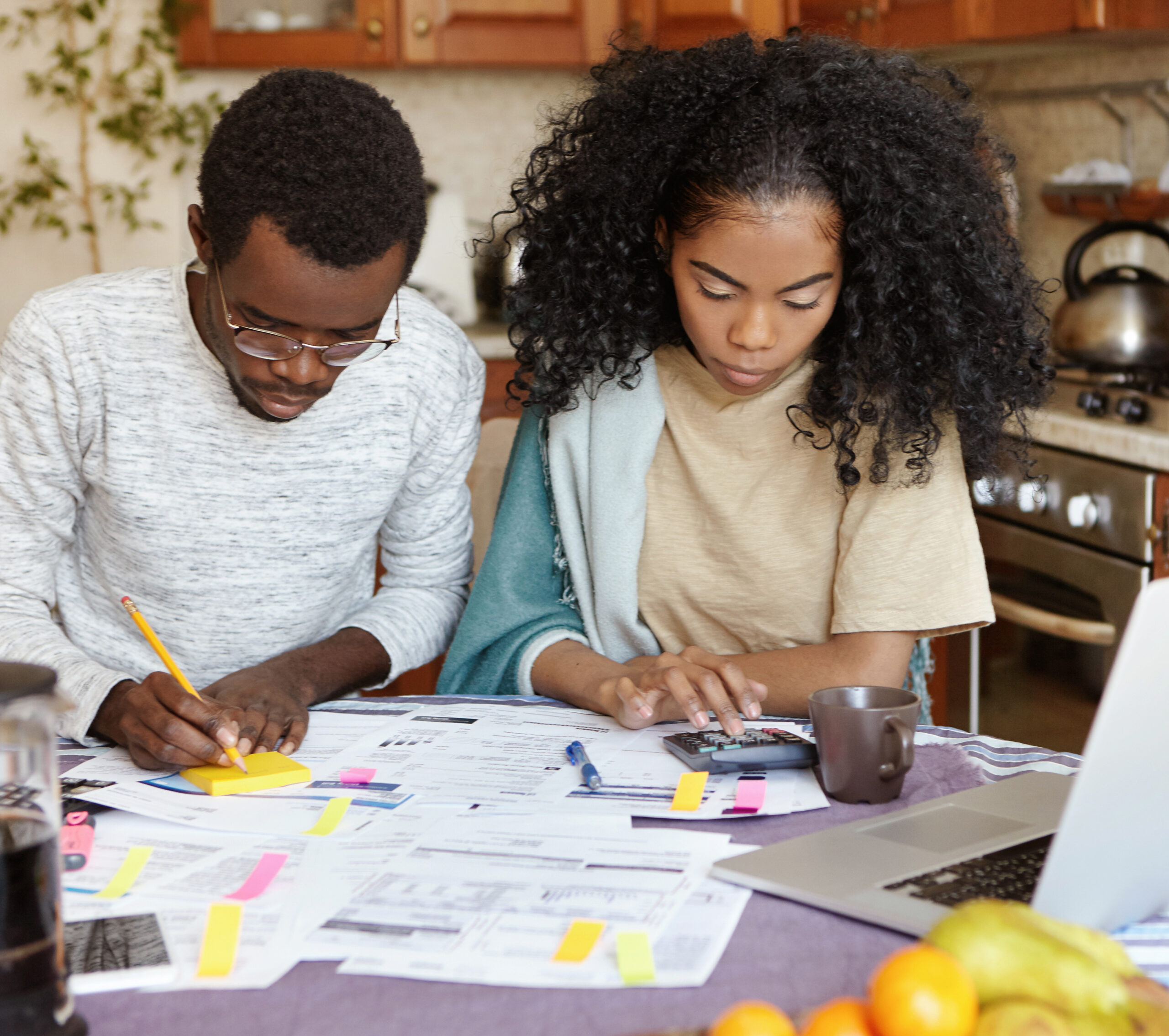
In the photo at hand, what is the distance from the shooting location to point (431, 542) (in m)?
1.51

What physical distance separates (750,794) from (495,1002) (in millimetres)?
335

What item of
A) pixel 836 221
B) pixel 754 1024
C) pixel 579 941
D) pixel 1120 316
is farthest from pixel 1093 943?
pixel 1120 316

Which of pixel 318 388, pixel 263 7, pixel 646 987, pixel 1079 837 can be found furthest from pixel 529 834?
pixel 263 7

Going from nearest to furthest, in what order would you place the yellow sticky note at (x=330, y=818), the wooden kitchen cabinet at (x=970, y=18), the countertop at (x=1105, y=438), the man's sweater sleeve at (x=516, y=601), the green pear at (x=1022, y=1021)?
the green pear at (x=1022, y=1021) → the yellow sticky note at (x=330, y=818) → the man's sweater sleeve at (x=516, y=601) → the countertop at (x=1105, y=438) → the wooden kitchen cabinet at (x=970, y=18)

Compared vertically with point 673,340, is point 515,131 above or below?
above

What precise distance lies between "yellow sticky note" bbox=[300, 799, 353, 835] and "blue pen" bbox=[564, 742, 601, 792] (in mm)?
184

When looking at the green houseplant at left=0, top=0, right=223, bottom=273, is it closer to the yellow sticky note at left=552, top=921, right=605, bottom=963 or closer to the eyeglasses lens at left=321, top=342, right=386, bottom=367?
the eyeglasses lens at left=321, top=342, right=386, bottom=367

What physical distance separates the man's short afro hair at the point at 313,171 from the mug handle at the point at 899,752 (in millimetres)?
Result: 612

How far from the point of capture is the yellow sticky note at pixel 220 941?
2.36 feet

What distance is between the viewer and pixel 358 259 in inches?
45.3

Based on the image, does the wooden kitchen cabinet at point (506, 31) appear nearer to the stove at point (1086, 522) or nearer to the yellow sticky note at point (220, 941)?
the stove at point (1086, 522)

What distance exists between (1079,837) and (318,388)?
817 millimetres

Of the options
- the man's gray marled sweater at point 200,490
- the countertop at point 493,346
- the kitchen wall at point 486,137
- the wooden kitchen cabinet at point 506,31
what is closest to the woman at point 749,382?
the man's gray marled sweater at point 200,490

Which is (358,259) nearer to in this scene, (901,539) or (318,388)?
(318,388)
